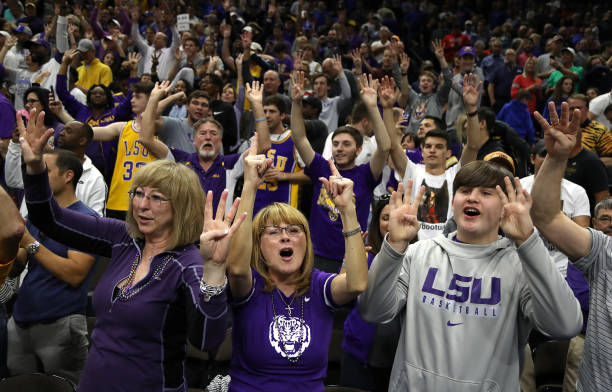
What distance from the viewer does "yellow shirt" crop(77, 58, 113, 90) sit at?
9227 mm

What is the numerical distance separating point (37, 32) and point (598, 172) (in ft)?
38.3

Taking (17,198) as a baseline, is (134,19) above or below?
above

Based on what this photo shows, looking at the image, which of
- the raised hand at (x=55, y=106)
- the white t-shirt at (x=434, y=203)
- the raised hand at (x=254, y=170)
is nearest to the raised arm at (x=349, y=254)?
the raised hand at (x=254, y=170)

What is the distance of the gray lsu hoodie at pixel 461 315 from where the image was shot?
2.31m

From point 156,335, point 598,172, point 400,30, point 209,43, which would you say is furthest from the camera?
point 400,30

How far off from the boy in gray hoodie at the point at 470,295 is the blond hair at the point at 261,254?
0.78 feet

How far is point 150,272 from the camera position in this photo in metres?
2.23

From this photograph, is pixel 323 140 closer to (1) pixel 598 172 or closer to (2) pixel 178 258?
(1) pixel 598 172

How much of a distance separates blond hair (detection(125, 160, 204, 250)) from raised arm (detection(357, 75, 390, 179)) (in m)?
2.27

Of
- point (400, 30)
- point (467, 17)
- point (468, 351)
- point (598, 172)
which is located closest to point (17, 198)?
point (468, 351)

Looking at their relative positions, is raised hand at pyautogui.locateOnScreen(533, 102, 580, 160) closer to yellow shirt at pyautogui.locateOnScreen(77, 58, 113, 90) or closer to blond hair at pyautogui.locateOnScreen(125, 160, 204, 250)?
blond hair at pyautogui.locateOnScreen(125, 160, 204, 250)


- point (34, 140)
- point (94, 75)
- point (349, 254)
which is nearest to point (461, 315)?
point (349, 254)

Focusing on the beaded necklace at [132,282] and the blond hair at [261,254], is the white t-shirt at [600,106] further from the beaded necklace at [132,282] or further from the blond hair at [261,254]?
the beaded necklace at [132,282]

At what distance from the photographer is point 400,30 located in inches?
593
